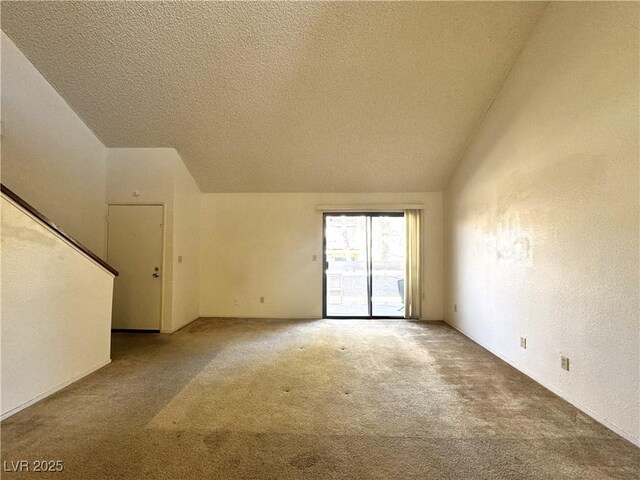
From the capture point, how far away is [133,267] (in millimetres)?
4191

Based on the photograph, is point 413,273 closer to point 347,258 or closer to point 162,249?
point 347,258

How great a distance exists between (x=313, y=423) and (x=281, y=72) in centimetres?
324

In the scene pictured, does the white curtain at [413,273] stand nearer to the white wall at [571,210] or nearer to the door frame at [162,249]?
the white wall at [571,210]

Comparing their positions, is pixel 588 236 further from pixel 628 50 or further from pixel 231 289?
pixel 231 289

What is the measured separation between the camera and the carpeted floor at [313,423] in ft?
5.02

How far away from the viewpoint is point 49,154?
133 inches

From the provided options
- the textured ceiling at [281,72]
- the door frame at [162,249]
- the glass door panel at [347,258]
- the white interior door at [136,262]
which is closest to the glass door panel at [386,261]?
the glass door panel at [347,258]

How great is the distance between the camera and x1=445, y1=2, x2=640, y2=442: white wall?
1812 mm

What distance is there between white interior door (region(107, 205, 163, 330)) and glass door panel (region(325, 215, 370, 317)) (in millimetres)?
2695

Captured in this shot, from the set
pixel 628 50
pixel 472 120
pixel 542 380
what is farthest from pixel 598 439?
pixel 472 120

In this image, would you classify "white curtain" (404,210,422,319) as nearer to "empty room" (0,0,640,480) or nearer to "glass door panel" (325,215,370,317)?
"empty room" (0,0,640,480)

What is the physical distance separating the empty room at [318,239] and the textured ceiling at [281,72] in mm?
25

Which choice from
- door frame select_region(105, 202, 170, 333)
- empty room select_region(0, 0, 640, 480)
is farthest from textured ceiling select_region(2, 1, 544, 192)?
door frame select_region(105, 202, 170, 333)

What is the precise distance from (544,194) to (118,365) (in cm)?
438
